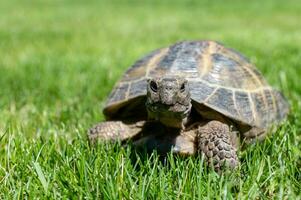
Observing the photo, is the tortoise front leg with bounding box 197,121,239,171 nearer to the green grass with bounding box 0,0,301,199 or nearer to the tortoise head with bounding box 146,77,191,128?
the green grass with bounding box 0,0,301,199

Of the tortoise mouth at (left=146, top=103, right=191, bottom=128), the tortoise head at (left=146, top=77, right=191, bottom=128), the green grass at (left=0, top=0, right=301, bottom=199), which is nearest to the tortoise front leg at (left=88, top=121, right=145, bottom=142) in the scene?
the green grass at (left=0, top=0, right=301, bottom=199)

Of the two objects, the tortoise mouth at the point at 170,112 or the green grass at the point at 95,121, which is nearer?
the green grass at the point at 95,121

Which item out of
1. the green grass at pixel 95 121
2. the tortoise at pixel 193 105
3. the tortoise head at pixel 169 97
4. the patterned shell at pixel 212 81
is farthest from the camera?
the patterned shell at pixel 212 81

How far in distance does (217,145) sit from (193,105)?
50 centimetres

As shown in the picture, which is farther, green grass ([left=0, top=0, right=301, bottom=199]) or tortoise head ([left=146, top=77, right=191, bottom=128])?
tortoise head ([left=146, top=77, right=191, bottom=128])

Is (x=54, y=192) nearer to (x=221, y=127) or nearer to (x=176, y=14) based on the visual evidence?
(x=221, y=127)

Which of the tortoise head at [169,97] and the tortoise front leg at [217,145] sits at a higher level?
the tortoise head at [169,97]

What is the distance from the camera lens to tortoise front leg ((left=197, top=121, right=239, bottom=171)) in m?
2.73

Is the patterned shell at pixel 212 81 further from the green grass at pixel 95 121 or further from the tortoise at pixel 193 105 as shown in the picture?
the green grass at pixel 95 121

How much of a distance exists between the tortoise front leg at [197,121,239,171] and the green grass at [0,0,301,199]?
3.7 inches

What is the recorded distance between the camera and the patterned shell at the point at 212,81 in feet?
10.7

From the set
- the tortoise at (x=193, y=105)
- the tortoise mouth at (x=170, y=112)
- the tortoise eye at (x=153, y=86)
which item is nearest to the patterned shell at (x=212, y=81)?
the tortoise at (x=193, y=105)

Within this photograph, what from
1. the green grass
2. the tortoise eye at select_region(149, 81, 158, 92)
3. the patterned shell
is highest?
the tortoise eye at select_region(149, 81, 158, 92)

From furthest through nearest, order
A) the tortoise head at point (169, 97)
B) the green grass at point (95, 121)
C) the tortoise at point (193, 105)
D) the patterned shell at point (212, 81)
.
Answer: the patterned shell at point (212, 81)
the tortoise at point (193, 105)
the tortoise head at point (169, 97)
the green grass at point (95, 121)
